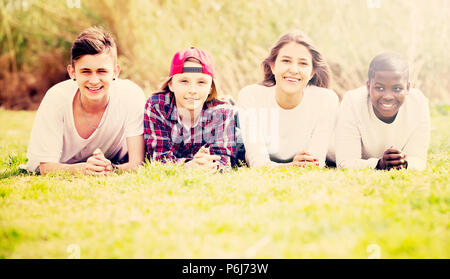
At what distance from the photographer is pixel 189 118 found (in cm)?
421

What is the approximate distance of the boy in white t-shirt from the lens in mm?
4062

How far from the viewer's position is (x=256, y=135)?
4324 millimetres

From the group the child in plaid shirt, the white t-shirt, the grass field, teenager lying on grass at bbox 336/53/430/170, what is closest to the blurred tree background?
teenager lying on grass at bbox 336/53/430/170

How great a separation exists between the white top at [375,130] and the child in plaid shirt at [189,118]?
1.03 metres

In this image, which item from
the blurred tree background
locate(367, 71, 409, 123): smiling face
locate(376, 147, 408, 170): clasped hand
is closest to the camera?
locate(376, 147, 408, 170): clasped hand

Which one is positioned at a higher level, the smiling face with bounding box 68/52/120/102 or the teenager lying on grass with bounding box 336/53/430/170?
the smiling face with bounding box 68/52/120/102

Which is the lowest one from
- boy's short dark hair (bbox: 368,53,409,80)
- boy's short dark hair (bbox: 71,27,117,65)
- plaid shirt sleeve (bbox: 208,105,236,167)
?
plaid shirt sleeve (bbox: 208,105,236,167)

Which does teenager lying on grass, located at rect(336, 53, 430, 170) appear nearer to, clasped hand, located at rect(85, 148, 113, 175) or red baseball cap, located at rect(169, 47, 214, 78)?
red baseball cap, located at rect(169, 47, 214, 78)

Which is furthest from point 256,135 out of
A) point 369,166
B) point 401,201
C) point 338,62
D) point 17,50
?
point 17,50

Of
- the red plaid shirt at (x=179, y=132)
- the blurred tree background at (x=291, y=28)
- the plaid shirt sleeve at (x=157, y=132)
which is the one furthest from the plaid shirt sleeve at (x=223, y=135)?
the blurred tree background at (x=291, y=28)

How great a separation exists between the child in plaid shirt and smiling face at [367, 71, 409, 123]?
4.19ft

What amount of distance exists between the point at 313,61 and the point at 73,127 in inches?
88.5

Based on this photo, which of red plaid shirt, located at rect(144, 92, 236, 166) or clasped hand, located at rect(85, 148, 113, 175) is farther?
red plaid shirt, located at rect(144, 92, 236, 166)

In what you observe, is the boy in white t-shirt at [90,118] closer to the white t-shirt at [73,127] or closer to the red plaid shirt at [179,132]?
the white t-shirt at [73,127]
